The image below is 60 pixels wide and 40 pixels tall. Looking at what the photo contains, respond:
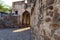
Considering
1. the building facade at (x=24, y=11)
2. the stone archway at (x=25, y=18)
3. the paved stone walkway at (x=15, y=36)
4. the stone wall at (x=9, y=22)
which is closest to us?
the paved stone walkway at (x=15, y=36)

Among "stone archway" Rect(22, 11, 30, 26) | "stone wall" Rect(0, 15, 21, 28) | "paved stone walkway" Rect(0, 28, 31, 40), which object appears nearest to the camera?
"paved stone walkway" Rect(0, 28, 31, 40)

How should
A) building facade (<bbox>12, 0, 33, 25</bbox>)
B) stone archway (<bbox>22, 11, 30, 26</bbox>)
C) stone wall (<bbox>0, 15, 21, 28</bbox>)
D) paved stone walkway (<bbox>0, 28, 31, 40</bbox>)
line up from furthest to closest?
stone archway (<bbox>22, 11, 30, 26</bbox>) → building facade (<bbox>12, 0, 33, 25</bbox>) → stone wall (<bbox>0, 15, 21, 28</bbox>) → paved stone walkway (<bbox>0, 28, 31, 40</bbox>)

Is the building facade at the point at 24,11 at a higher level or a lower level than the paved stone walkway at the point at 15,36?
higher

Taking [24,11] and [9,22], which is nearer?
[9,22]

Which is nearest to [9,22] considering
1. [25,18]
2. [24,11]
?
[24,11]

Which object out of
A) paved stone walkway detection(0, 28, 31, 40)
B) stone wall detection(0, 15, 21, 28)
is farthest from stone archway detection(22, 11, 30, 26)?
paved stone walkway detection(0, 28, 31, 40)

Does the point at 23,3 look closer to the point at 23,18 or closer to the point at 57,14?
the point at 23,18

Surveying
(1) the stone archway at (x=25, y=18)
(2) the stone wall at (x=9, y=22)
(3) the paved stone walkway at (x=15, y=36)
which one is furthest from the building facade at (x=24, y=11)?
(3) the paved stone walkway at (x=15, y=36)

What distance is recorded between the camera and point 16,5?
15.8 metres

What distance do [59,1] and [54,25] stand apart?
0.26 metres

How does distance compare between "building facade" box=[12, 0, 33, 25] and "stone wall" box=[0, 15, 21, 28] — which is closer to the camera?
"stone wall" box=[0, 15, 21, 28]

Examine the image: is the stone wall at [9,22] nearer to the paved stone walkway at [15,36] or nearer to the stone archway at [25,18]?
the stone archway at [25,18]

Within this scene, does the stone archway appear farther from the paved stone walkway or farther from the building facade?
the paved stone walkway

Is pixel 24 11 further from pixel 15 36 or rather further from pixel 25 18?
pixel 15 36
